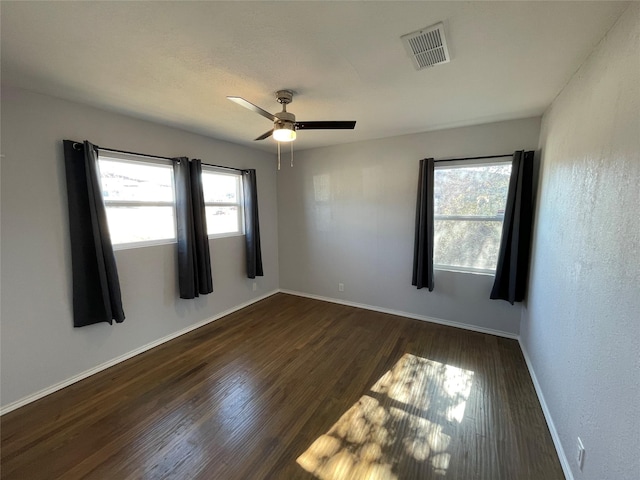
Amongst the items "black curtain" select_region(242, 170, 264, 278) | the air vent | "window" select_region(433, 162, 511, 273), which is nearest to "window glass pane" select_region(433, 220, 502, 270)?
"window" select_region(433, 162, 511, 273)

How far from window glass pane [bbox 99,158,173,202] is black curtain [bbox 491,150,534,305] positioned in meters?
3.95

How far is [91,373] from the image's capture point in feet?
8.19

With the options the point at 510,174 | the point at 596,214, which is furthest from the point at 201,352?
the point at 510,174

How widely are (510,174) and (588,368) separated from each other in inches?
85.0

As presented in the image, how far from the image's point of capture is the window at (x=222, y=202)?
362cm

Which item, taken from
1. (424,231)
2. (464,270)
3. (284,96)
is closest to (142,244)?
(284,96)

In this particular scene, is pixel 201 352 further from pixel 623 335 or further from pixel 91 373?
pixel 623 335

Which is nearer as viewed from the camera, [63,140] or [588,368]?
[588,368]

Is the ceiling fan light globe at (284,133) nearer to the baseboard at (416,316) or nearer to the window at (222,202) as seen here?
the window at (222,202)

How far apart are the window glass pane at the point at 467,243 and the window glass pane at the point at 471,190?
0.15 metres

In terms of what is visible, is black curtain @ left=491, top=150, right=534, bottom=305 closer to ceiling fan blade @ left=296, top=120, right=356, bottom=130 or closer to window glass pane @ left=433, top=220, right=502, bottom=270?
window glass pane @ left=433, top=220, right=502, bottom=270

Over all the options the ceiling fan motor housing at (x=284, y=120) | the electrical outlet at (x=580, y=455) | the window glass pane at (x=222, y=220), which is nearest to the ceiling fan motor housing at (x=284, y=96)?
the ceiling fan motor housing at (x=284, y=120)

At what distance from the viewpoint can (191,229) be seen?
10.3 ft

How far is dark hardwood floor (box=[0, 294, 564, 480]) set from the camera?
1602 mm
